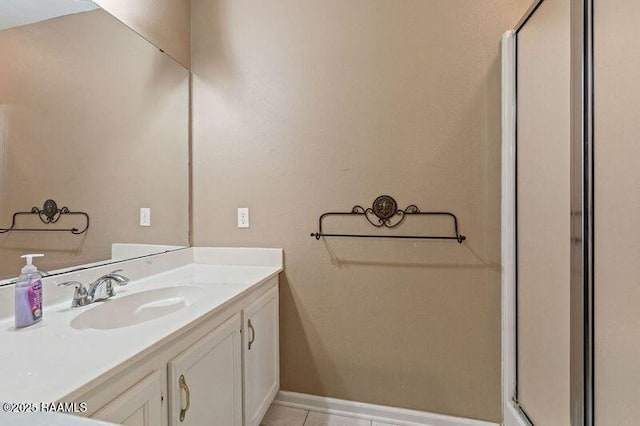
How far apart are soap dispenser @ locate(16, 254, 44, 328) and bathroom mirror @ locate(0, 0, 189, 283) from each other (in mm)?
181

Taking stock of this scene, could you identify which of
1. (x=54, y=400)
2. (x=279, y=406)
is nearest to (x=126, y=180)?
(x=54, y=400)

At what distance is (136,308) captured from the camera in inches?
49.5

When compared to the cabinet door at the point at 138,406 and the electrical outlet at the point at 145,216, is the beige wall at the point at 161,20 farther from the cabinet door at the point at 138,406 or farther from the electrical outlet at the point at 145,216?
the cabinet door at the point at 138,406

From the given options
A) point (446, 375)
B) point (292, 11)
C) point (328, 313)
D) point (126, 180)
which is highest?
point (292, 11)

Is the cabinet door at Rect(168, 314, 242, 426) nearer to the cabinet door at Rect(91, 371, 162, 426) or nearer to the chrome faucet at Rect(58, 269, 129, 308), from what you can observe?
the cabinet door at Rect(91, 371, 162, 426)

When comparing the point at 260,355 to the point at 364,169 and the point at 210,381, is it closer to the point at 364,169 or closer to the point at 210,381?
the point at 210,381

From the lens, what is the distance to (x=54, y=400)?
0.54 m

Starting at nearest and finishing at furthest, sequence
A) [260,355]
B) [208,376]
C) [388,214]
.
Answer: [208,376]
[260,355]
[388,214]

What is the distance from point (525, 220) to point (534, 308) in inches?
15.2

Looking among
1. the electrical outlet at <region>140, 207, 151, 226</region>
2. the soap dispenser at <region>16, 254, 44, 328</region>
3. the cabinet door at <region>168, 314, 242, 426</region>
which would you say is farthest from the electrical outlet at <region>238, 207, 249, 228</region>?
the soap dispenser at <region>16, 254, 44, 328</region>

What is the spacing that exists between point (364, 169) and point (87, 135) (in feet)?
4.30

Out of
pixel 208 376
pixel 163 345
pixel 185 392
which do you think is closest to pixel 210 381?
pixel 208 376

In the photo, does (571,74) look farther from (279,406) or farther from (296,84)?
(279,406)

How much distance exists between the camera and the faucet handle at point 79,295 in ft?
3.61
